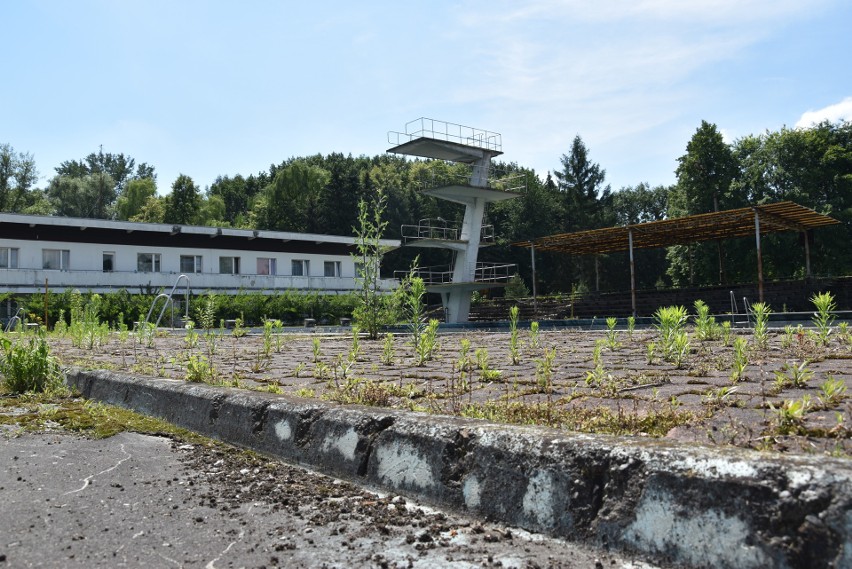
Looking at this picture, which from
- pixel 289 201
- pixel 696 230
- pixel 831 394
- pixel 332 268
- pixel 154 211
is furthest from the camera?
pixel 289 201

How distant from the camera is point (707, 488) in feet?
6.22

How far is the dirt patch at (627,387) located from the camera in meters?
2.54

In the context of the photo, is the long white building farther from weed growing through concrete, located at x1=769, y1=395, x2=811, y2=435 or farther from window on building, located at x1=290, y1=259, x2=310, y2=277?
weed growing through concrete, located at x1=769, y1=395, x2=811, y2=435

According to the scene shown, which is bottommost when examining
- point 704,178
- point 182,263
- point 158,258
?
point 182,263

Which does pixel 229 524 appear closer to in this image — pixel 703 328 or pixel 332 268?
pixel 703 328

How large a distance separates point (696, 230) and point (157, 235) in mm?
24914

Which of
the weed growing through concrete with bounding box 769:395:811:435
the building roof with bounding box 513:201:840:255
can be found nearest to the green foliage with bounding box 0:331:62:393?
the weed growing through concrete with bounding box 769:395:811:435

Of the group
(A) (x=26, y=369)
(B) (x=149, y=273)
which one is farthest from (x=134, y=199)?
(A) (x=26, y=369)

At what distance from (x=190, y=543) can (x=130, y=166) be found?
10759 cm

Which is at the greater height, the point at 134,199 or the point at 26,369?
the point at 134,199

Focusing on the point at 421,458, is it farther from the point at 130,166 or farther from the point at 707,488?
the point at 130,166

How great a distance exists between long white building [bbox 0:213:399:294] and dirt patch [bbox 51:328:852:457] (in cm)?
2182

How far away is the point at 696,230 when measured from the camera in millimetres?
26250

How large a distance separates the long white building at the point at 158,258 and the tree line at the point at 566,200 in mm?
7095
